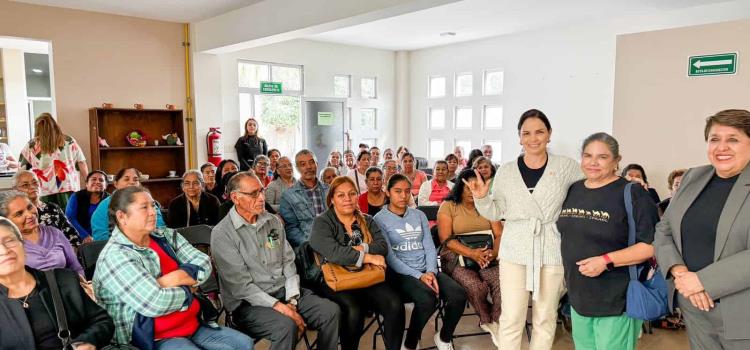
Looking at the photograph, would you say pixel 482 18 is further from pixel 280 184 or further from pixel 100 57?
pixel 100 57

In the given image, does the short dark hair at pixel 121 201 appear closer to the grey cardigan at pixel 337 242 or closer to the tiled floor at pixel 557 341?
the grey cardigan at pixel 337 242

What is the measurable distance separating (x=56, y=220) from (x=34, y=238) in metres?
0.75

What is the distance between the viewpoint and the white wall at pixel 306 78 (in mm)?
7188

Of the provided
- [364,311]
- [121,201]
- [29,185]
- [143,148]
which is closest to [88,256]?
[121,201]

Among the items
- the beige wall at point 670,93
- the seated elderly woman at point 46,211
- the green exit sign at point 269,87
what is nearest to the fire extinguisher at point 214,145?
the green exit sign at point 269,87

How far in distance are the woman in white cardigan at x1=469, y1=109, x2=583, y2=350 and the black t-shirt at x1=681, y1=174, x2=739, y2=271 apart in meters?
0.63

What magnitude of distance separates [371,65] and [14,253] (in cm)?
892

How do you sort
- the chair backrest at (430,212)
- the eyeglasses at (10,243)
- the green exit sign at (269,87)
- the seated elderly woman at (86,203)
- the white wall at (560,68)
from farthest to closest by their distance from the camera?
the green exit sign at (269,87) → the white wall at (560,68) → the chair backrest at (430,212) → the seated elderly woman at (86,203) → the eyeglasses at (10,243)

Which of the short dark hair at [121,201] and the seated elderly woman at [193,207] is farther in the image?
the seated elderly woman at [193,207]

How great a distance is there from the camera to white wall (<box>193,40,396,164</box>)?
7.19 metres

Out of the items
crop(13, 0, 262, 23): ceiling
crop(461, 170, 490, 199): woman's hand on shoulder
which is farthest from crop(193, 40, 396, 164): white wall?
crop(461, 170, 490, 199): woman's hand on shoulder

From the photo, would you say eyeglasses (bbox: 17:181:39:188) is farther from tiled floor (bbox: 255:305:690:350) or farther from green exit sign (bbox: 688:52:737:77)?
green exit sign (bbox: 688:52:737:77)

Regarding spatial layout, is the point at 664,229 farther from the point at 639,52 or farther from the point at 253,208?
the point at 639,52

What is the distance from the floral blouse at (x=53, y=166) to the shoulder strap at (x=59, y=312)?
3826 millimetres
